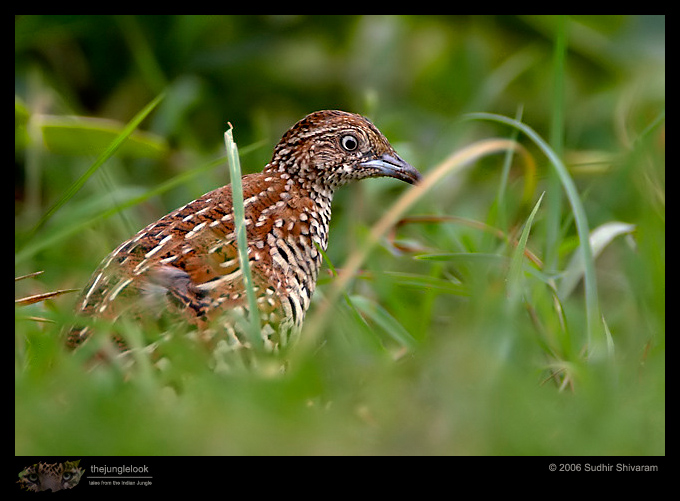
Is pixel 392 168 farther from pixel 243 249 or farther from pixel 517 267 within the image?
pixel 243 249

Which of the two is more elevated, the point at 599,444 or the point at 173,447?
the point at 173,447

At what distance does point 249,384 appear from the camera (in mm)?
2672

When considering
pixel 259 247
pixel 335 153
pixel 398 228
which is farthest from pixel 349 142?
pixel 398 228

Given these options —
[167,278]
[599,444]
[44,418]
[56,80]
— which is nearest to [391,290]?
[167,278]

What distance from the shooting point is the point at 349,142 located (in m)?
4.10

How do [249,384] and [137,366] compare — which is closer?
[249,384]

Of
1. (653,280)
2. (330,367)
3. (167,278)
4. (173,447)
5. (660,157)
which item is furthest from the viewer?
(660,157)

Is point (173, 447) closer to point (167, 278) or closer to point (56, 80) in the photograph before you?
point (167, 278)

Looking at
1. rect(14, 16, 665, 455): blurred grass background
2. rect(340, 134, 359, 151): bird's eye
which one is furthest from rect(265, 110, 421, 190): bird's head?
rect(14, 16, 665, 455): blurred grass background

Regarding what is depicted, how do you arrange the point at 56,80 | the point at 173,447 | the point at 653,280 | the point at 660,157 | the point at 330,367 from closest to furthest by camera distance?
the point at 173,447, the point at 330,367, the point at 653,280, the point at 660,157, the point at 56,80

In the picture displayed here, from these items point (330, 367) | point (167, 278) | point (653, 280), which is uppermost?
point (167, 278)

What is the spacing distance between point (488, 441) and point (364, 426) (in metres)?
0.36
